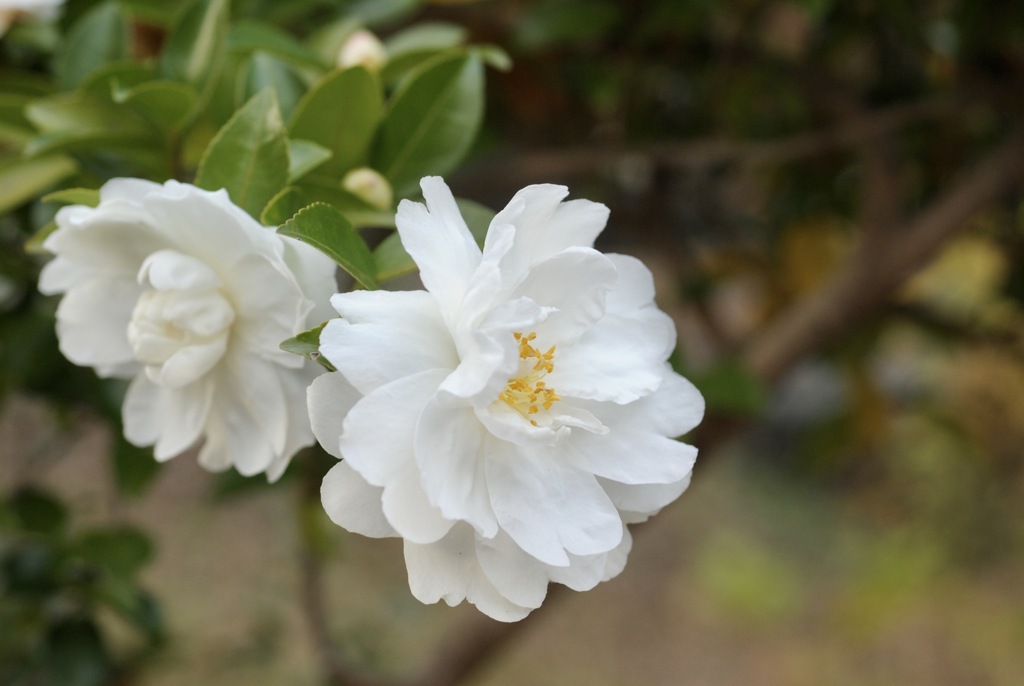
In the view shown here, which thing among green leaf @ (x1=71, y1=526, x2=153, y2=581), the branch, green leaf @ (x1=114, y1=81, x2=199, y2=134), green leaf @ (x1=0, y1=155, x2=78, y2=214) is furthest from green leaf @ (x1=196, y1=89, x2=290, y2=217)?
the branch

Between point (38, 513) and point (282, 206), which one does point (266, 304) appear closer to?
point (282, 206)

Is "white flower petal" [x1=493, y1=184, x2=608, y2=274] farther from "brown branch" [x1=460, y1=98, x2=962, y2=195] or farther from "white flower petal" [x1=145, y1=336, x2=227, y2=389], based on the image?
"brown branch" [x1=460, y1=98, x2=962, y2=195]

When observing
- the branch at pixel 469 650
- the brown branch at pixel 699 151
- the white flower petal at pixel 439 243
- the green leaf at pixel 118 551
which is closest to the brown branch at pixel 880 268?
the brown branch at pixel 699 151

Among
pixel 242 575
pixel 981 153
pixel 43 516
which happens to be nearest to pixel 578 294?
pixel 43 516

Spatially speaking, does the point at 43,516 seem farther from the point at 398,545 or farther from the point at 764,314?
the point at 398,545

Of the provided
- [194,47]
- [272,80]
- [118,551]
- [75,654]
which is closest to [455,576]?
[272,80]

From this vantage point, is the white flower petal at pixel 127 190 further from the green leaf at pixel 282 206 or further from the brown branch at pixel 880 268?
the brown branch at pixel 880 268
